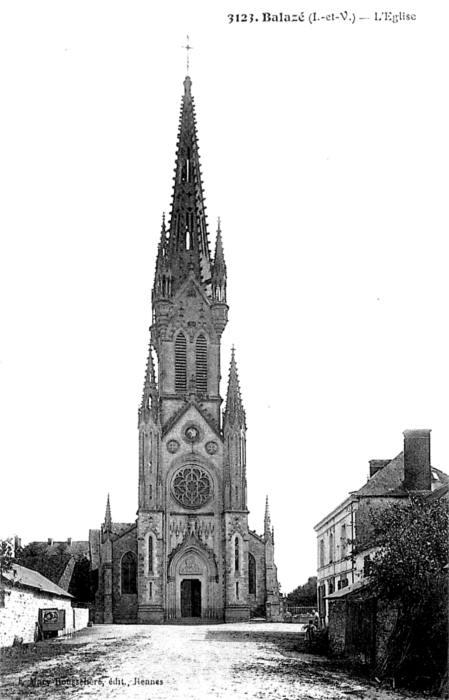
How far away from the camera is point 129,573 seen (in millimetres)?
54406

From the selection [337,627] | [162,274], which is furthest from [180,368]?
[337,627]

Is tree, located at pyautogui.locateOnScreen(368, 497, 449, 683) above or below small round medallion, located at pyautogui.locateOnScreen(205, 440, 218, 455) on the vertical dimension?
below

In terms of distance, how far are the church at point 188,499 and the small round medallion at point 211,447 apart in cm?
6

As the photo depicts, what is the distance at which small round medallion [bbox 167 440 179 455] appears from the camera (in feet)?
182

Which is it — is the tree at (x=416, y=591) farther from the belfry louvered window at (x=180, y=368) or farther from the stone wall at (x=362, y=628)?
the belfry louvered window at (x=180, y=368)

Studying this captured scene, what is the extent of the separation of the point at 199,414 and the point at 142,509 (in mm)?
7014

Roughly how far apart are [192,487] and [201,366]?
8040 mm

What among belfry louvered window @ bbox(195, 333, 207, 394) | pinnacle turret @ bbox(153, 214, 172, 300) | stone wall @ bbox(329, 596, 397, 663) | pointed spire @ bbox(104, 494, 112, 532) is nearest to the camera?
stone wall @ bbox(329, 596, 397, 663)

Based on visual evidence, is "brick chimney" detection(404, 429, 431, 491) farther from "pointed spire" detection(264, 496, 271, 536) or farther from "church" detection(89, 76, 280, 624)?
"pointed spire" detection(264, 496, 271, 536)

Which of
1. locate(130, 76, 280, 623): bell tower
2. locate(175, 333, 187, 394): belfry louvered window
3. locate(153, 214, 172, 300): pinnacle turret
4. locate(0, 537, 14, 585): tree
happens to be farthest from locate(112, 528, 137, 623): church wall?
locate(0, 537, 14, 585): tree

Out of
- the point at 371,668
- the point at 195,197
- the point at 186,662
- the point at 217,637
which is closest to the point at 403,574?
the point at 371,668

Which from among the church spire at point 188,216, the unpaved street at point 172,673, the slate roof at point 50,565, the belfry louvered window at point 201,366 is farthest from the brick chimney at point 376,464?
the slate roof at point 50,565

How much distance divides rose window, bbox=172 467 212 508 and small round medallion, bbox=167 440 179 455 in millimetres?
1249

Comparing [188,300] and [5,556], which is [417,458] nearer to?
[5,556]
